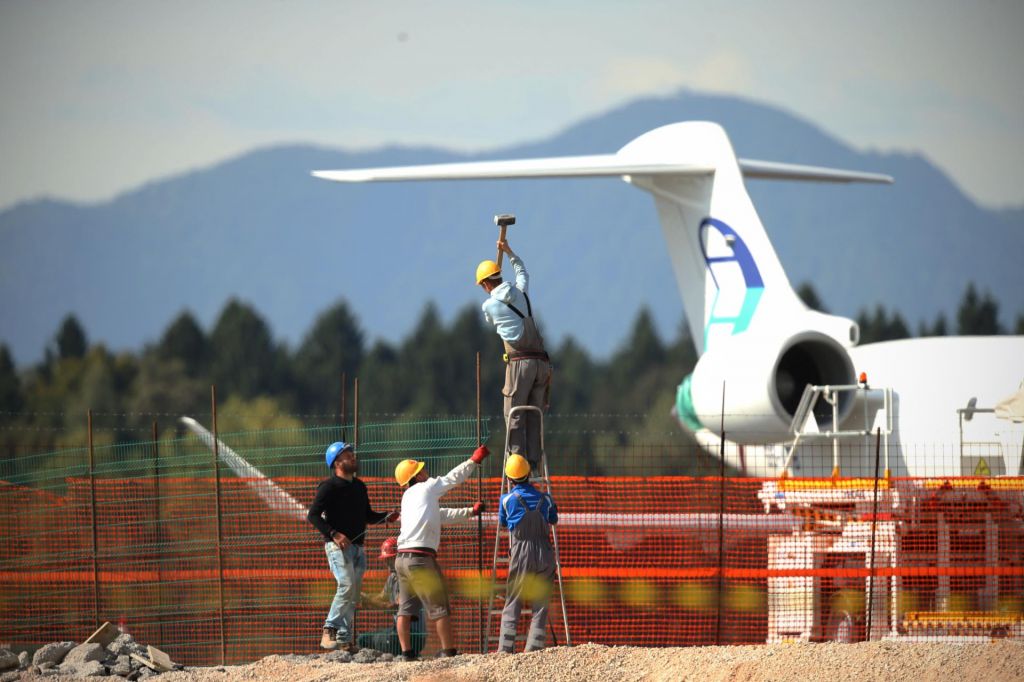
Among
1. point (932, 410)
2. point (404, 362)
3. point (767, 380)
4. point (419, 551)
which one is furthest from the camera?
point (404, 362)

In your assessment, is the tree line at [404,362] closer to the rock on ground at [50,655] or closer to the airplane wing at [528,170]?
the airplane wing at [528,170]

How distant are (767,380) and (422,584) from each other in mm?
8777

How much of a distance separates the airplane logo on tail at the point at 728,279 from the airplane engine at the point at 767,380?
1706 millimetres

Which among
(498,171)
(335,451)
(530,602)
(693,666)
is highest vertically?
(498,171)

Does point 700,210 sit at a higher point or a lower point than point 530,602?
higher

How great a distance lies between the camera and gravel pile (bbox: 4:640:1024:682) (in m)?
9.45

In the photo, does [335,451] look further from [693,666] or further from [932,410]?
[932,410]

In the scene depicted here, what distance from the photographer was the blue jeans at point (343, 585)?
35.5ft

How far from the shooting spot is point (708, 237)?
21.8 meters

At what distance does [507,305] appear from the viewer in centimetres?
1073

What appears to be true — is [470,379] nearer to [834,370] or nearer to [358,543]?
[834,370]

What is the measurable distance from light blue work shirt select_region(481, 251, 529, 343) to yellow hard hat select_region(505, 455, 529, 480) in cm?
93

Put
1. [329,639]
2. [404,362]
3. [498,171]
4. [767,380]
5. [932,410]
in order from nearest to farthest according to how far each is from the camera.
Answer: [329,639], [932,410], [767,380], [498,171], [404,362]

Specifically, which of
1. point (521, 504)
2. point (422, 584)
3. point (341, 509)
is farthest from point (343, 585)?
point (521, 504)
